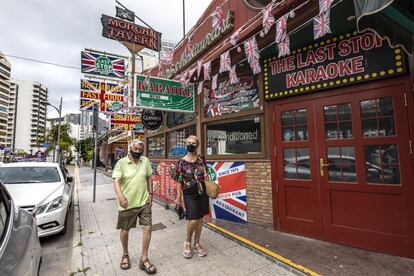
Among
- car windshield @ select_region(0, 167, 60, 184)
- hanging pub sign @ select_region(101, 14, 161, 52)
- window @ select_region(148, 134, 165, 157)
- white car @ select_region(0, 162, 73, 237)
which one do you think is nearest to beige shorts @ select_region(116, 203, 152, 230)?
white car @ select_region(0, 162, 73, 237)

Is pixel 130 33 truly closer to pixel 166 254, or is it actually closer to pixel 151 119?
pixel 151 119

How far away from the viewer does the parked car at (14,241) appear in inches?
57.1

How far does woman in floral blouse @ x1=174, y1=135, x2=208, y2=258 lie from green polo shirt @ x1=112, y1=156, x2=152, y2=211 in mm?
519

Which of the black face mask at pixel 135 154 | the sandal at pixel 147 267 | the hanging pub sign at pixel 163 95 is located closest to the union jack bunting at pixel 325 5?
the black face mask at pixel 135 154

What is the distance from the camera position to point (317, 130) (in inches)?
153

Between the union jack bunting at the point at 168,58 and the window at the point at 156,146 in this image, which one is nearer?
the union jack bunting at the point at 168,58

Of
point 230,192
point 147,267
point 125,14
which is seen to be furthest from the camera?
point 125,14

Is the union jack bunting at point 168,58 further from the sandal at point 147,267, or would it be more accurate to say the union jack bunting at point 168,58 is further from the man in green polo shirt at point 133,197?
the sandal at point 147,267

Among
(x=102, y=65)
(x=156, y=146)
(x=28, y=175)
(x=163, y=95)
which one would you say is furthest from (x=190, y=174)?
(x=102, y=65)

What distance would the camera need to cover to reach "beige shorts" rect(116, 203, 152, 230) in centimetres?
311

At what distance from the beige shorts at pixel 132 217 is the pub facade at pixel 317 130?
2271 mm

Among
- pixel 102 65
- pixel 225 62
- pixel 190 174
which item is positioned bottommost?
pixel 190 174

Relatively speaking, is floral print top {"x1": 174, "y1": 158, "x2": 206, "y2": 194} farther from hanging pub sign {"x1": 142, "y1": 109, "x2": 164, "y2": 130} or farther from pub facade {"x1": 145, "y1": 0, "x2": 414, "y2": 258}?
hanging pub sign {"x1": 142, "y1": 109, "x2": 164, "y2": 130}

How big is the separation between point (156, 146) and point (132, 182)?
6.07m
